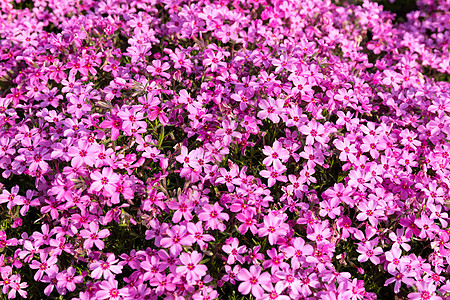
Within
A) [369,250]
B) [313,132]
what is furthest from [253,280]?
[313,132]

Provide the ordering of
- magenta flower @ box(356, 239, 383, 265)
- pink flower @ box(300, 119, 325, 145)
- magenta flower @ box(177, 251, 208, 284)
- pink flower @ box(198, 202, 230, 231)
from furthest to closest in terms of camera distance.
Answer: pink flower @ box(300, 119, 325, 145)
magenta flower @ box(356, 239, 383, 265)
pink flower @ box(198, 202, 230, 231)
magenta flower @ box(177, 251, 208, 284)

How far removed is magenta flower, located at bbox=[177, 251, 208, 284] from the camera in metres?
3.28

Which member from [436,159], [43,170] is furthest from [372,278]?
[43,170]

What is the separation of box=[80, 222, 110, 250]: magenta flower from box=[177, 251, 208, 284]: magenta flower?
831 millimetres

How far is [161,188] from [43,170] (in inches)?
48.4

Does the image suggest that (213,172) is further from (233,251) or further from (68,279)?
(68,279)

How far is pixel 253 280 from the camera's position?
3357 mm

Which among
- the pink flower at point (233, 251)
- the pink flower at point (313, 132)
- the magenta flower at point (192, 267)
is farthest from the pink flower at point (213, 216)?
the pink flower at point (313, 132)

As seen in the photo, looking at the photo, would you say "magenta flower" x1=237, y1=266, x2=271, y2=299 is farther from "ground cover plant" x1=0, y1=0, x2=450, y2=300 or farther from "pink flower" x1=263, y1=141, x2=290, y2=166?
"pink flower" x1=263, y1=141, x2=290, y2=166

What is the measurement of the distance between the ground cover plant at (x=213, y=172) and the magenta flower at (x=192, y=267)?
0.06 ft

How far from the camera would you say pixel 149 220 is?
12.0 feet

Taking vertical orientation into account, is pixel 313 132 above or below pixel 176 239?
above

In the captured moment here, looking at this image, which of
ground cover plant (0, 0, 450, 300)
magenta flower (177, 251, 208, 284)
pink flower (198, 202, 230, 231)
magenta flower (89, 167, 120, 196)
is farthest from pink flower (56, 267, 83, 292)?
pink flower (198, 202, 230, 231)

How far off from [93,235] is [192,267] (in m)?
1.04
